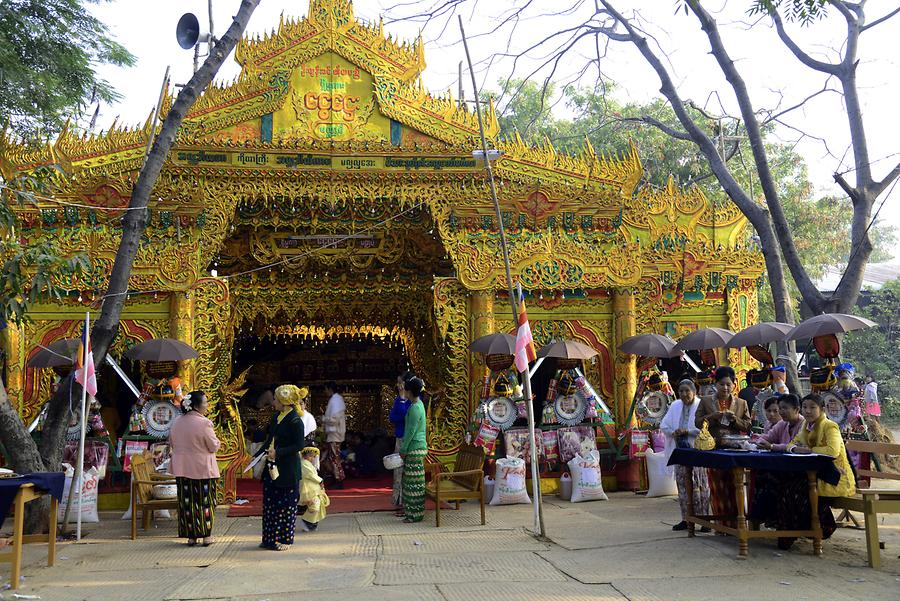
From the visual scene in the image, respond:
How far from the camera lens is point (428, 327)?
12516 mm

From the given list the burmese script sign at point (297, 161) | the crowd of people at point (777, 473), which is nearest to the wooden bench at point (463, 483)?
the crowd of people at point (777, 473)

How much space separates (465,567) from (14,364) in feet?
20.3

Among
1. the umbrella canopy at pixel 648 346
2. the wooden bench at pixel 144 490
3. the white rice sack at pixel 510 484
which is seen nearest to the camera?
the wooden bench at pixel 144 490

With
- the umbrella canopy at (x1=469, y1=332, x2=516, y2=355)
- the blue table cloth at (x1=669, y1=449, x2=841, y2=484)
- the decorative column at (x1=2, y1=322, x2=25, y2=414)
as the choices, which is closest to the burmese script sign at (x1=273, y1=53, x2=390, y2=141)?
the umbrella canopy at (x1=469, y1=332, x2=516, y2=355)

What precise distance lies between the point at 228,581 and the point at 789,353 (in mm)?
9181

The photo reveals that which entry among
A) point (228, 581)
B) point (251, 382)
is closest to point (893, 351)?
point (251, 382)

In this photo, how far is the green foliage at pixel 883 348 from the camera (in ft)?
71.6

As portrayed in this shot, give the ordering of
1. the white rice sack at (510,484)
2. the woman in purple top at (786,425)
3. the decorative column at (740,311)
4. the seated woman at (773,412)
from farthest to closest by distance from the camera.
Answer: the decorative column at (740,311) < the white rice sack at (510,484) < the seated woman at (773,412) < the woman in purple top at (786,425)

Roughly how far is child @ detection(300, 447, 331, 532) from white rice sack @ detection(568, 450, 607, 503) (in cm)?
318

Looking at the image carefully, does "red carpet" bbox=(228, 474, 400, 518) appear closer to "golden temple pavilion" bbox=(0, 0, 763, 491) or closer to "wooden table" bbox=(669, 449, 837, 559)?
"golden temple pavilion" bbox=(0, 0, 763, 491)

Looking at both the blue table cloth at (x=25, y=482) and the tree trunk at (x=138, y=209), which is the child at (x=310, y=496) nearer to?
the blue table cloth at (x=25, y=482)

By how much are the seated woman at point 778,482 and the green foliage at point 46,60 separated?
10940 mm

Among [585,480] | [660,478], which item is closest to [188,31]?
[585,480]

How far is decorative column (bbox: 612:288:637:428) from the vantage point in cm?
1017
